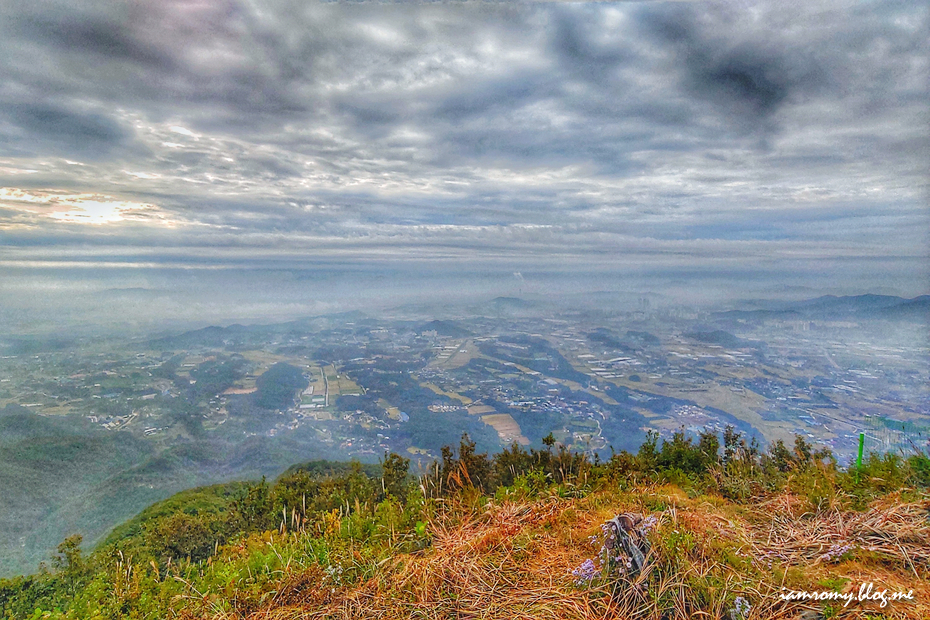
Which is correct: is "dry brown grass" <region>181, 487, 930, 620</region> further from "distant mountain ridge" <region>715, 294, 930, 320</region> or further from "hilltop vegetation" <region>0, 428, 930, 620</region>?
"distant mountain ridge" <region>715, 294, 930, 320</region>

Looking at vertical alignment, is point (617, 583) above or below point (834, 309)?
above

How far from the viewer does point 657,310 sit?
2539 inches

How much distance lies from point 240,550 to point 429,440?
23.3 meters

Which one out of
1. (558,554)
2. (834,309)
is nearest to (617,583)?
(558,554)

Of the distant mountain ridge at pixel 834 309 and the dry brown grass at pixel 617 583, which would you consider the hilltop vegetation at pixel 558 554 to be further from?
the distant mountain ridge at pixel 834 309

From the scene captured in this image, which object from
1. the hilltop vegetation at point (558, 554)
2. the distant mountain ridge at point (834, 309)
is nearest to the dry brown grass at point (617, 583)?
the hilltop vegetation at point (558, 554)

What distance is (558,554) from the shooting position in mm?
2791

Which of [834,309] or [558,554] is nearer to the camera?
[558,554]

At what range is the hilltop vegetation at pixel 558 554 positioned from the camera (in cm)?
228

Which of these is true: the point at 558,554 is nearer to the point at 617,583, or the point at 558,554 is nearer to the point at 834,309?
the point at 617,583

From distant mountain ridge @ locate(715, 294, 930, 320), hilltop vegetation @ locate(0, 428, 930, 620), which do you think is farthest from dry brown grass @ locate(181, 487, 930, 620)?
distant mountain ridge @ locate(715, 294, 930, 320)

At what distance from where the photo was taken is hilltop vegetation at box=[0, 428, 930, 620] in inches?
89.9

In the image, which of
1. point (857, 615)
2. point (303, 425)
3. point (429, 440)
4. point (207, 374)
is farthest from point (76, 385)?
point (857, 615)

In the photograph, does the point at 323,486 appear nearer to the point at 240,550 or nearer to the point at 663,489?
the point at 240,550
